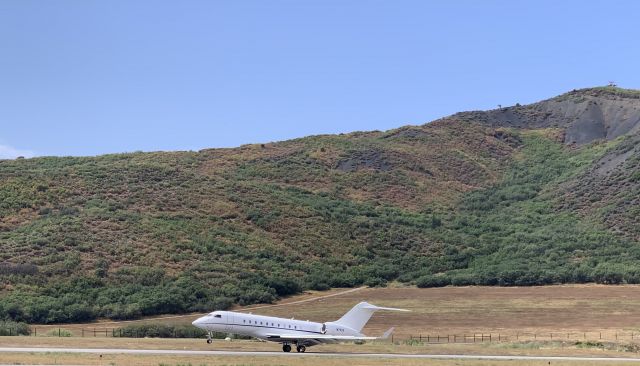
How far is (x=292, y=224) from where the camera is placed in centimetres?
10538

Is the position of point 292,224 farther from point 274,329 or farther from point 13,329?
point 274,329

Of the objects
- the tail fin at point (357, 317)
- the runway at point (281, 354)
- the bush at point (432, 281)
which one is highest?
the bush at point (432, 281)

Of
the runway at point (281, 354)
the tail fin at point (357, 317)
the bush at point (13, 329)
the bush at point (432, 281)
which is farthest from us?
the bush at point (432, 281)

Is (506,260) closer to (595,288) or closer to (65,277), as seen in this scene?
(595,288)

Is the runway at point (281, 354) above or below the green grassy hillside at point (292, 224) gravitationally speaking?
below

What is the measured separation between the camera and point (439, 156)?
149 meters

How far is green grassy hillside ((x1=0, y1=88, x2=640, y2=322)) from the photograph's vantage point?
7925 cm

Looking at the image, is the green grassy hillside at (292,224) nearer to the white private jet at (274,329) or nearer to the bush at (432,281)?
the bush at (432,281)

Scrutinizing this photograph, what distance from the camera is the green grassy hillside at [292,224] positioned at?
79.2 metres

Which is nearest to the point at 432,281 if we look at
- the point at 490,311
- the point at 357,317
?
the point at 490,311

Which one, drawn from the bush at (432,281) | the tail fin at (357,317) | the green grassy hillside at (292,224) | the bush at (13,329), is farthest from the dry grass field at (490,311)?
the tail fin at (357,317)

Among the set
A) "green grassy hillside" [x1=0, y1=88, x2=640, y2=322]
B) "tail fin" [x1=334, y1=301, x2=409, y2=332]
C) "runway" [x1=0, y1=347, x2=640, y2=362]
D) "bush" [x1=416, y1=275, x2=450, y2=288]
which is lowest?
"runway" [x1=0, y1=347, x2=640, y2=362]

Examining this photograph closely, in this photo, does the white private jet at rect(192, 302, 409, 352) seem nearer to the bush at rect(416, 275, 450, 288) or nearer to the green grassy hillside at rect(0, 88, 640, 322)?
the green grassy hillside at rect(0, 88, 640, 322)

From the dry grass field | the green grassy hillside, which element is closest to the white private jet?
the dry grass field
